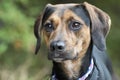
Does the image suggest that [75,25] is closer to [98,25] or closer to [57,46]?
[98,25]

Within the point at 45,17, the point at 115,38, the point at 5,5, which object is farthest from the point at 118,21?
the point at 45,17

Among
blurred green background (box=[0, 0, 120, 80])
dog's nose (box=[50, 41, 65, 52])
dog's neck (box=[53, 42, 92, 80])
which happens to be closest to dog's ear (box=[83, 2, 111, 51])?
dog's neck (box=[53, 42, 92, 80])

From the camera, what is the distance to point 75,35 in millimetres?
8062

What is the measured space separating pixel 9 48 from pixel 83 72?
12.0 feet

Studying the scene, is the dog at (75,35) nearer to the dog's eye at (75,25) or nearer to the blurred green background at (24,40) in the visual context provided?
the dog's eye at (75,25)

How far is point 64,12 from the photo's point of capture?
816 cm

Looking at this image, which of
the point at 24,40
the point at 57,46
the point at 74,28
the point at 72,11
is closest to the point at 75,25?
the point at 74,28

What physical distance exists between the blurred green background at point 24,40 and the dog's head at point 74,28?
2.77 metres

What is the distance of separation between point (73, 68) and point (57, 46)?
551mm

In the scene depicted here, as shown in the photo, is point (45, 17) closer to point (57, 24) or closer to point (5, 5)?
point (57, 24)

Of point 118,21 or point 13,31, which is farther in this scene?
point 118,21

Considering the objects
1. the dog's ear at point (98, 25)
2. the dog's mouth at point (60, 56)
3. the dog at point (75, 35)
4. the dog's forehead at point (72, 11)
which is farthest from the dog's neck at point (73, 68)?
the dog's forehead at point (72, 11)

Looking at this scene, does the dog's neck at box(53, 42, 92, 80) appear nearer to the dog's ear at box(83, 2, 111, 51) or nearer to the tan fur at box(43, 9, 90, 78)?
the tan fur at box(43, 9, 90, 78)

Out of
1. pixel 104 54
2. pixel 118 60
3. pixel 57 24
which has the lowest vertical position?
pixel 118 60
